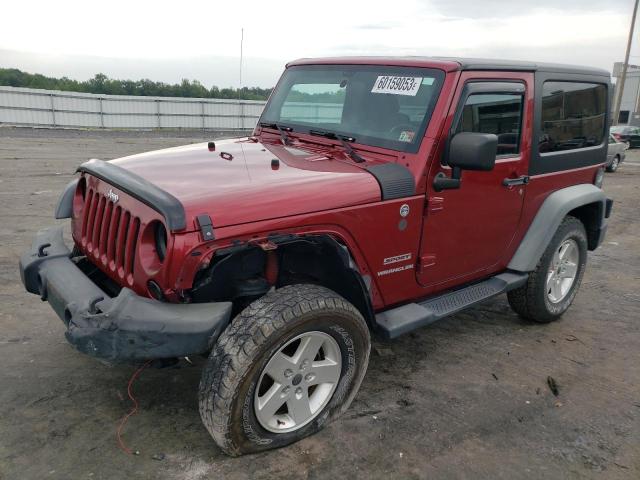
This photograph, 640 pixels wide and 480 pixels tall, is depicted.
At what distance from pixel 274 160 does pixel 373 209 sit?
26.3 inches

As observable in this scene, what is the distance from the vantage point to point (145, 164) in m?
3.25

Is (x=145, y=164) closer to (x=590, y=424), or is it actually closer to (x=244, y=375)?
(x=244, y=375)

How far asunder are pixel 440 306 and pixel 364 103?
4.84ft

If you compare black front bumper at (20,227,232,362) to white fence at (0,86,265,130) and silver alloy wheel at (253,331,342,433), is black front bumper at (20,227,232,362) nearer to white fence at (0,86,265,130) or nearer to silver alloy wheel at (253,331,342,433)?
silver alloy wheel at (253,331,342,433)

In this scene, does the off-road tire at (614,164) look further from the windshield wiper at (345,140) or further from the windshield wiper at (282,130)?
→ the windshield wiper at (345,140)

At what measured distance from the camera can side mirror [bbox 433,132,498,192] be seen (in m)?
3.04

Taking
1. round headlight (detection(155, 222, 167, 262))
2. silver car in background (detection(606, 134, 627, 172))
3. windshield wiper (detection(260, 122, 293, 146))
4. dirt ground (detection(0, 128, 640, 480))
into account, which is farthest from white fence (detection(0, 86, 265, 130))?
round headlight (detection(155, 222, 167, 262))

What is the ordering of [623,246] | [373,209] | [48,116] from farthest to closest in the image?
[48,116] → [623,246] → [373,209]

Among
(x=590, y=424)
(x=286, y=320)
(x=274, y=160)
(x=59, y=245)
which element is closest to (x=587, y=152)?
(x=590, y=424)

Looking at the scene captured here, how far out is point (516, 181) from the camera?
152 inches

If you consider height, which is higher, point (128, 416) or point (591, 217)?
point (591, 217)

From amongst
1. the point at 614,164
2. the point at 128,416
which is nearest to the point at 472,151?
the point at 128,416

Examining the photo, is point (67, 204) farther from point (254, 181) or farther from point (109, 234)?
point (254, 181)

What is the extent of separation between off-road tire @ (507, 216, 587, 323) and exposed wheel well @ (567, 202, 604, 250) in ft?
0.48
